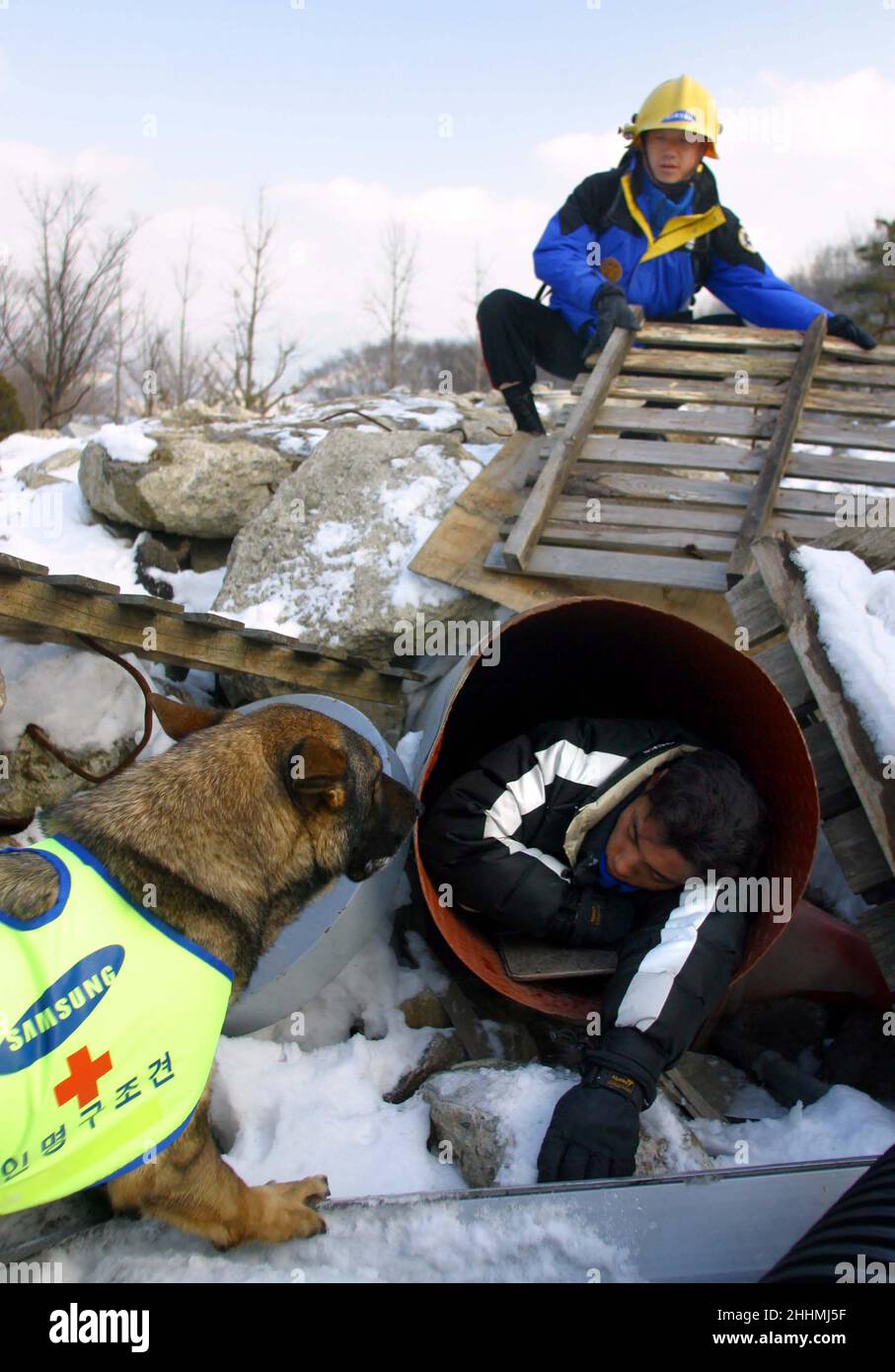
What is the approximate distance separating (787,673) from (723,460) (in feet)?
6.39

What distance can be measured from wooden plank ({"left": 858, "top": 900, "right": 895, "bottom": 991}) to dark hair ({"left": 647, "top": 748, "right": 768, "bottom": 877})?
0.57 metres

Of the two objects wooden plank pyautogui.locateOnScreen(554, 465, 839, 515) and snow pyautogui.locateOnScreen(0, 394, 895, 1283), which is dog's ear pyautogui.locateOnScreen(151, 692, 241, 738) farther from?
wooden plank pyautogui.locateOnScreen(554, 465, 839, 515)

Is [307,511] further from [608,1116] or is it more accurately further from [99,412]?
[99,412]

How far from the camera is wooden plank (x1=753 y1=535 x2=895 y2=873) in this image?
128 inches

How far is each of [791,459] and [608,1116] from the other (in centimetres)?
400

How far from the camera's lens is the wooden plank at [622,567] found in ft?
15.0

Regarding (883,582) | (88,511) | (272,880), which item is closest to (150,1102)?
(272,880)

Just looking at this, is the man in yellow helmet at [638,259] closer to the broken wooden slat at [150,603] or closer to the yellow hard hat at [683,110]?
the yellow hard hat at [683,110]

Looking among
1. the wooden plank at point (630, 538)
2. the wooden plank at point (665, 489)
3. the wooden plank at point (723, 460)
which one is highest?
the wooden plank at point (723, 460)

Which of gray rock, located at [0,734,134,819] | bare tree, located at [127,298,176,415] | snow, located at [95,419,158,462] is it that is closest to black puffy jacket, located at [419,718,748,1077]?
gray rock, located at [0,734,134,819]

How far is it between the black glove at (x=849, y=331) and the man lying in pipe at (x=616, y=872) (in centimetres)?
378

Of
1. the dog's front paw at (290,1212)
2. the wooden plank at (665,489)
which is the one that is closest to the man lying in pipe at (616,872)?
the dog's front paw at (290,1212)
